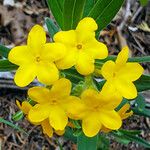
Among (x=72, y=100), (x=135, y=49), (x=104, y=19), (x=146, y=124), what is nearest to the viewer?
(x=72, y=100)

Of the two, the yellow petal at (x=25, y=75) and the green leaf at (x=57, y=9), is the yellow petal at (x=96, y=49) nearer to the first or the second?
the yellow petal at (x=25, y=75)

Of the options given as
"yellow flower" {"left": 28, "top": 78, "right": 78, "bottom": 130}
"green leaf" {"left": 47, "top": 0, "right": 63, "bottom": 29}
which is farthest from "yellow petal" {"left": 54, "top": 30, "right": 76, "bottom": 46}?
"green leaf" {"left": 47, "top": 0, "right": 63, "bottom": 29}

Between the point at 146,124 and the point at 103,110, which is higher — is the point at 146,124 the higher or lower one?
the lower one

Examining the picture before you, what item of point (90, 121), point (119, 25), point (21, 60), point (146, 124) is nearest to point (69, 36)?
point (21, 60)

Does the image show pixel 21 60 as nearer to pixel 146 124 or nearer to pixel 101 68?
pixel 101 68

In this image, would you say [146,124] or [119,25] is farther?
[119,25]

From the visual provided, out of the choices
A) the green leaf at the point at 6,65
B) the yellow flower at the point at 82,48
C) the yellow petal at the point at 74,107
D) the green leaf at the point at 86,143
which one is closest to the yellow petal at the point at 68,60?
the yellow flower at the point at 82,48

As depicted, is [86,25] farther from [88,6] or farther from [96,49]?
[88,6]
